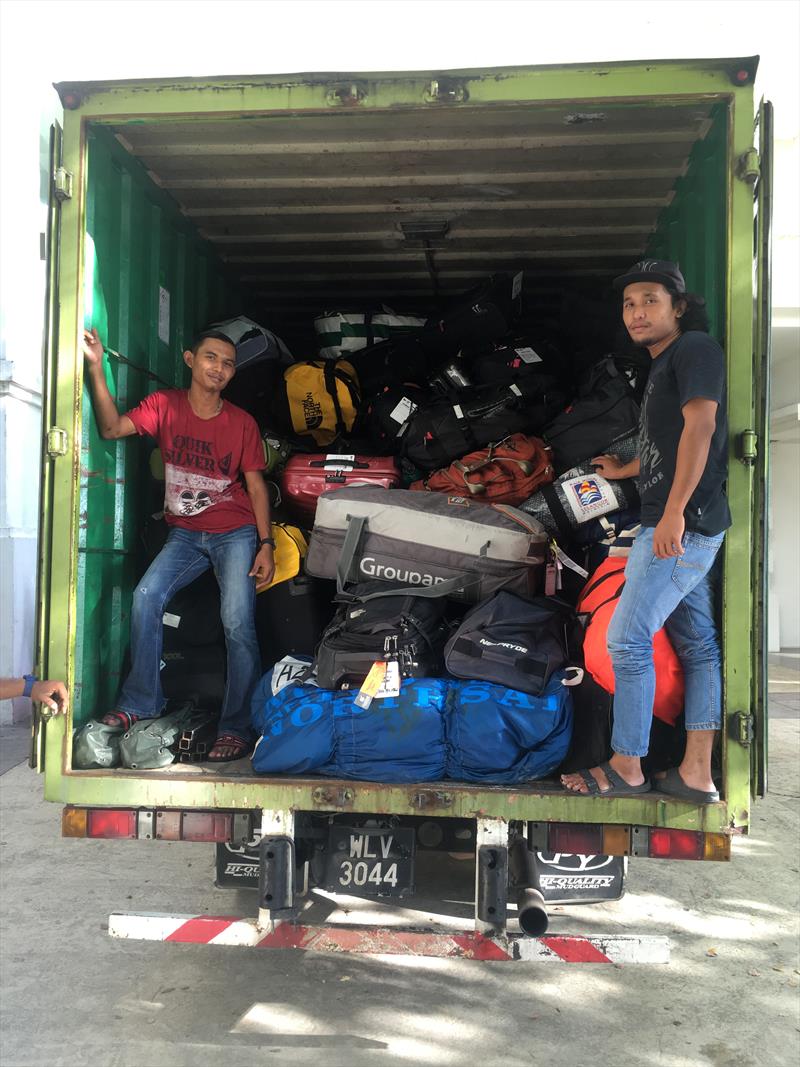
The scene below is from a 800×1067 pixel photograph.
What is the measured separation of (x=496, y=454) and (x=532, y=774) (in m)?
1.56

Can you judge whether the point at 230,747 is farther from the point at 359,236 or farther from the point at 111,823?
the point at 359,236

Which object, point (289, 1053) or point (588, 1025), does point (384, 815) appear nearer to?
point (289, 1053)

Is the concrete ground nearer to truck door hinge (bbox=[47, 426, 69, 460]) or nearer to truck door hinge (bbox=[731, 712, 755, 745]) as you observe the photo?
truck door hinge (bbox=[731, 712, 755, 745])

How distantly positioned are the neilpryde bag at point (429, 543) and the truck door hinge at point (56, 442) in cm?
107

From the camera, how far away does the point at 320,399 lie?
4402 millimetres

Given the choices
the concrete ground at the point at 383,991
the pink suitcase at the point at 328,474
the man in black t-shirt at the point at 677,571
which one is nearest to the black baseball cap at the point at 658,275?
the man in black t-shirt at the point at 677,571

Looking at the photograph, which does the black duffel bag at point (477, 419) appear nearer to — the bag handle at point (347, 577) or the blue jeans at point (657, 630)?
the bag handle at point (347, 577)

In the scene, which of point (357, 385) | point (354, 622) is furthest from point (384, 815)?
point (357, 385)

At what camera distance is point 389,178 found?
3.78 meters

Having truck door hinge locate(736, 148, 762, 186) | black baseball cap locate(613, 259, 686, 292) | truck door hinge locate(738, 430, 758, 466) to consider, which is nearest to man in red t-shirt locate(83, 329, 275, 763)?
black baseball cap locate(613, 259, 686, 292)

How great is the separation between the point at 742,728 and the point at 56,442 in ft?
7.62

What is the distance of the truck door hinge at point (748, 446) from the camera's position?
2.62 metres

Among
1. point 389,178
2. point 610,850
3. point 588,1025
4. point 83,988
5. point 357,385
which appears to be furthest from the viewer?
point 357,385

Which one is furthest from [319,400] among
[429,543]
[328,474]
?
[429,543]
